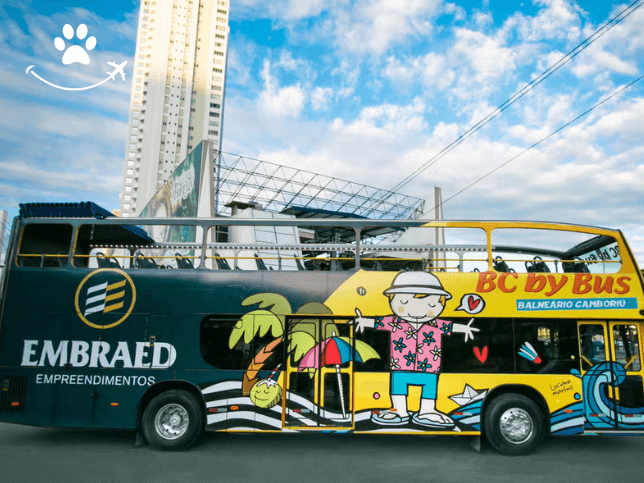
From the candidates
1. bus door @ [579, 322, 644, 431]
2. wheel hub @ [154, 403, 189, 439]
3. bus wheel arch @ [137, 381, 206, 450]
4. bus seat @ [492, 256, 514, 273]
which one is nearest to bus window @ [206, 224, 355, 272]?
bus wheel arch @ [137, 381, 206, 450]

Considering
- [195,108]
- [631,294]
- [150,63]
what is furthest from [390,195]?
[150,63]

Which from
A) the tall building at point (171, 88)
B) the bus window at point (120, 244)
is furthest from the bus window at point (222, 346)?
the tall building at point (171, 88)

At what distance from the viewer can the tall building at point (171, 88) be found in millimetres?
109438

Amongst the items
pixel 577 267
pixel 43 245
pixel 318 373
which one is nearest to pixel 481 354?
pixel 318 373

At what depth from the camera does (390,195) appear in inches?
1677

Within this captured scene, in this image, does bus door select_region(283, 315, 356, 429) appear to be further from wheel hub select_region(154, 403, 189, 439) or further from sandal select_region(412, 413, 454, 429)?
wheel hub select_region(154, 403, 189, 439)

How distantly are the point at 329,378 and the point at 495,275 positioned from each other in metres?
3.32

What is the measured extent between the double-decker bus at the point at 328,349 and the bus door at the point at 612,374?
0.02m

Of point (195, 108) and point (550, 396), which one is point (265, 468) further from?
point (195, 108)

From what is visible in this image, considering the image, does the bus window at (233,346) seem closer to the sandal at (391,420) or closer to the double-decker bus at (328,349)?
the double-decker bus at (328,349)

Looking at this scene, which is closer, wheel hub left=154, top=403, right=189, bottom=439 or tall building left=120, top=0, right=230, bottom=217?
wheel hub left=154, top=403, right=189, bottom=439

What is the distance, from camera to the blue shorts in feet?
25.6

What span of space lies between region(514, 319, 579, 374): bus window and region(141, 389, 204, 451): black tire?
5.54 metres

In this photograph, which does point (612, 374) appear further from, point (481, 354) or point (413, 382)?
point (413, 382)
